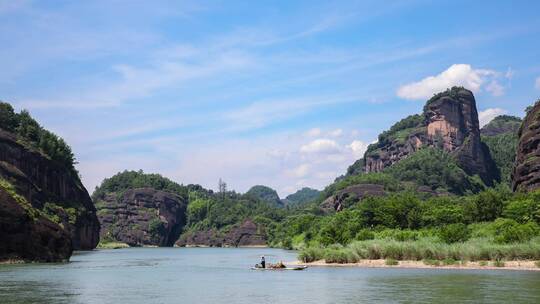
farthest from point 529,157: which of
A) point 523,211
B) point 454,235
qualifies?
point 454,235

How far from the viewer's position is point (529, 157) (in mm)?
167625

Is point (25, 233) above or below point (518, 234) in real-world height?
above

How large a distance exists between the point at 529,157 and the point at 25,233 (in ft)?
422

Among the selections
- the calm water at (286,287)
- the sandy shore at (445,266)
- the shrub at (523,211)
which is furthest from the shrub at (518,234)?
the calm water at (286,287)

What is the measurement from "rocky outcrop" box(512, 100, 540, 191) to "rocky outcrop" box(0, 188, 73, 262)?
382 feet

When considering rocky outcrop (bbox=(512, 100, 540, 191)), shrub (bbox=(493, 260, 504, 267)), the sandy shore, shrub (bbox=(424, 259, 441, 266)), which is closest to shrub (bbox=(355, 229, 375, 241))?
the sandy shore

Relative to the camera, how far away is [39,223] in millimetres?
106875

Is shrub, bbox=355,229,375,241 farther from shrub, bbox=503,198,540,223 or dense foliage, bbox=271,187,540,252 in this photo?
shrub, bbox=503,198,540,223

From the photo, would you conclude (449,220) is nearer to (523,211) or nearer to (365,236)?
(523,211)

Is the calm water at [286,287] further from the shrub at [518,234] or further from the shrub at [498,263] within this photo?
the shrub at [518,234]

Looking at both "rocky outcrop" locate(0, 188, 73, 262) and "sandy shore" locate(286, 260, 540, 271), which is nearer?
"sandy shore" locate(286, 260, 540, 271)

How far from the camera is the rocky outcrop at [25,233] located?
99.1 metres

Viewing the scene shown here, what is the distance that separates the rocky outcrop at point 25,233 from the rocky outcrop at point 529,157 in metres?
116

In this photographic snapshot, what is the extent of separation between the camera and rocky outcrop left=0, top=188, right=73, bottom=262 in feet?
325
